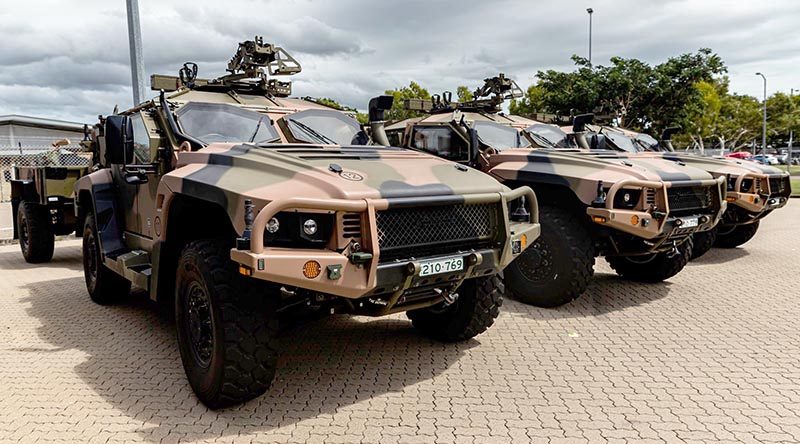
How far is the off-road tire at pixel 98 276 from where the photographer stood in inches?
236

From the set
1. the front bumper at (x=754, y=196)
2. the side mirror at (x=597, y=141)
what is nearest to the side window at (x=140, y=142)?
the side mirror at (x=597, y=141)

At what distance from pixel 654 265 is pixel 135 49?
27.8 feet

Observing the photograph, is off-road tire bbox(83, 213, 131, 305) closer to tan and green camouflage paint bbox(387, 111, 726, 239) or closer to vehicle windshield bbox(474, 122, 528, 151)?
tan and green camouflage paint bbox(387, 111, 726, 239)

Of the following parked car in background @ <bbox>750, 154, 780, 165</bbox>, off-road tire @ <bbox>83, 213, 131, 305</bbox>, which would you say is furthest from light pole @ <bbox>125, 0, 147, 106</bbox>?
parked car in background @ <bbox>750, 154, 780, 165</bbox>

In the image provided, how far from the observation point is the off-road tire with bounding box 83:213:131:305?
19.7 feet

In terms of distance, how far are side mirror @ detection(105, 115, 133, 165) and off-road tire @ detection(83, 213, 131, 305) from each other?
1.50 meters

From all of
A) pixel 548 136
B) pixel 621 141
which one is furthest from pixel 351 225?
pixel 621 141

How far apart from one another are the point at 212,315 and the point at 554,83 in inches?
867

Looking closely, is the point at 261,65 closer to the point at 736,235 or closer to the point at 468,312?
the point at 468,312

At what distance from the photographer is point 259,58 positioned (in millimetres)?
7176

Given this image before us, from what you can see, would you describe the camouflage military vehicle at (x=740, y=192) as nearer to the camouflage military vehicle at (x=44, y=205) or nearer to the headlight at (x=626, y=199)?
the headlight at (x=626, y=199)

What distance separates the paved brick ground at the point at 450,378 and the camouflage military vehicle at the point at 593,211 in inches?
14.5

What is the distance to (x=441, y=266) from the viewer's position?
11.5 ft

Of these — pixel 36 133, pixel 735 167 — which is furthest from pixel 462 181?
pixel 36 133
